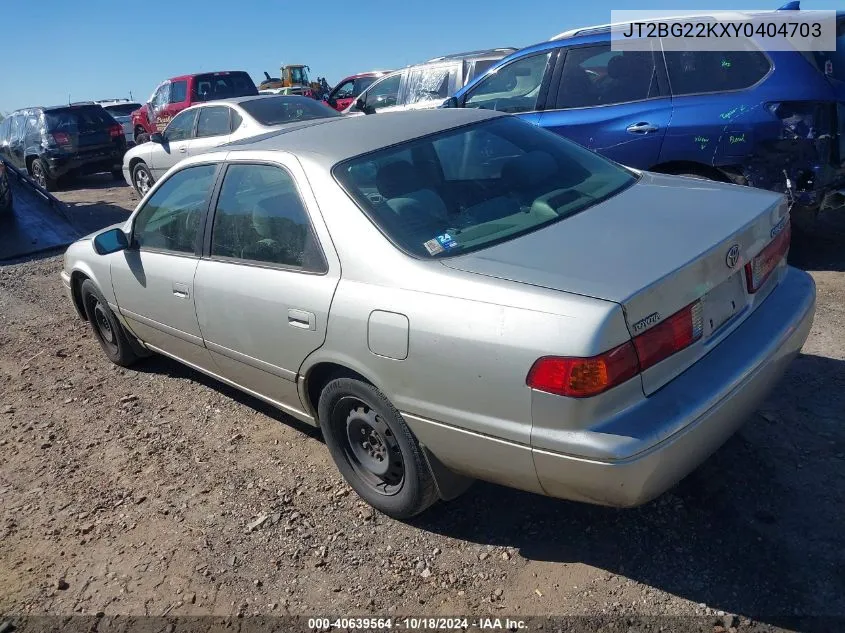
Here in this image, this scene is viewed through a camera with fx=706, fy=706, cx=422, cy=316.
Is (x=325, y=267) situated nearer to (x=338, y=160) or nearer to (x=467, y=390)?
(x=338, y=160)

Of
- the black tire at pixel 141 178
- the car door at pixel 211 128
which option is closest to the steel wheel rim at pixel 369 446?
the car door at pixel 211 128

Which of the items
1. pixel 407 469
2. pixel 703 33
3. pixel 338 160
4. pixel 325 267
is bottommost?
pixel 407 469

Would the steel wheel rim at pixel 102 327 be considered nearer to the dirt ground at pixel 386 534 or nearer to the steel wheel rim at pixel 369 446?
the dirt ground at pixel 386 534

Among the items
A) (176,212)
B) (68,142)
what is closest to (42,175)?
(68,142)

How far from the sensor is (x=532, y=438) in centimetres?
231

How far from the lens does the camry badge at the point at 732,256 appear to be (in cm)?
258

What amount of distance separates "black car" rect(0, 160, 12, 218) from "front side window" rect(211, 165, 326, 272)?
7.45 metres

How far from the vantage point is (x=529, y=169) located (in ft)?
10.8

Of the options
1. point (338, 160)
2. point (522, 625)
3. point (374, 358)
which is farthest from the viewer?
point (338, 160)

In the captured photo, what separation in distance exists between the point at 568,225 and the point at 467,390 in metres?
0.87

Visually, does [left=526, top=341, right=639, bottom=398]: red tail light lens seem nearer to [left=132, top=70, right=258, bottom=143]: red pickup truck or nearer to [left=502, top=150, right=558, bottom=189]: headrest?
[left=502, top=150, right=558, bottom=189]: headrest

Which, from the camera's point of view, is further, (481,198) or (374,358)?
(481,198)

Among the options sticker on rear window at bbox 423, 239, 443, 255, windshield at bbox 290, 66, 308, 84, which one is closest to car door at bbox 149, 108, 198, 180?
sticker on rear window at bbox 423, 239, 443, 255

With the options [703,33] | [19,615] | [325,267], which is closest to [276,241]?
[325,267]
